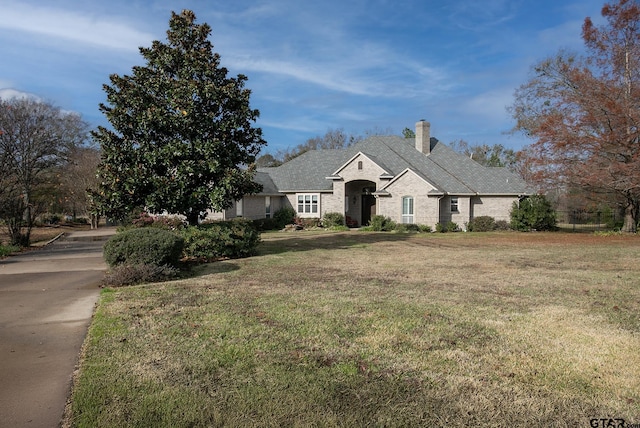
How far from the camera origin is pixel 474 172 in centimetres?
3222

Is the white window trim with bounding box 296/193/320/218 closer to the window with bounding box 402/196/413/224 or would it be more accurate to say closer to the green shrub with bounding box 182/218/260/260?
the window with bounding box 402/196/413/224

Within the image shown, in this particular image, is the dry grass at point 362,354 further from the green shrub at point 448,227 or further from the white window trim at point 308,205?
the white window trim at point 308,205

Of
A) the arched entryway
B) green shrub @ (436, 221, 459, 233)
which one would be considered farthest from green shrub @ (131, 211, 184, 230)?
green shrub @ (436, 221, 459, 233)

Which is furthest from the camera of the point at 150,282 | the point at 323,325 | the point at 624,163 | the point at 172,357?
the point at 624,163

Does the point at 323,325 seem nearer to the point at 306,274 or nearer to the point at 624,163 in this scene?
the point at 306,274

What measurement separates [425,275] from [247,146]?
7.65 metres

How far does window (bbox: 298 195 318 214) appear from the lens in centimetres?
3231

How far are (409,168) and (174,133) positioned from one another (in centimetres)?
1867

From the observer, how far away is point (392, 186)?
29141 millimetres

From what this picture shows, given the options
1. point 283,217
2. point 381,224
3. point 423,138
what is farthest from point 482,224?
point 283,217

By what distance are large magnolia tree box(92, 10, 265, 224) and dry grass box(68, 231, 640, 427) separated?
4407 mm

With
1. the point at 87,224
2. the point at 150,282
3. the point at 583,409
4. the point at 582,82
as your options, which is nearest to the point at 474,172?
the point at 582,82

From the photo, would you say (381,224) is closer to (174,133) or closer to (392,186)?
(392,186)

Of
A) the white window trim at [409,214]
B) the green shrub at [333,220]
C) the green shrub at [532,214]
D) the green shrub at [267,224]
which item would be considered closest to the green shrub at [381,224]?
the white window trim at [409,214]
